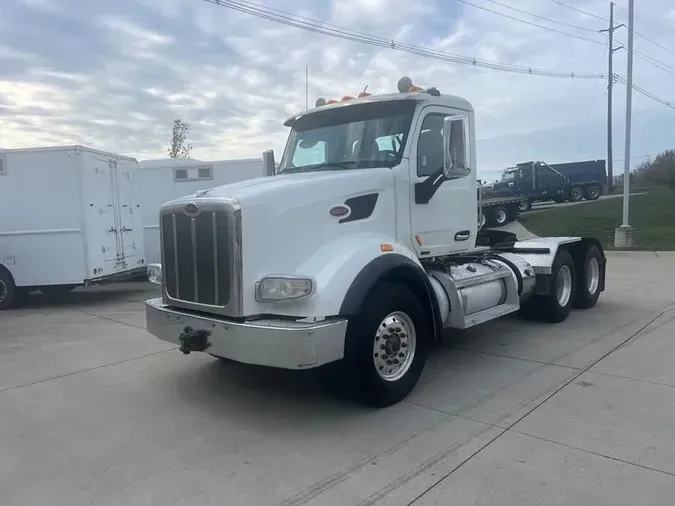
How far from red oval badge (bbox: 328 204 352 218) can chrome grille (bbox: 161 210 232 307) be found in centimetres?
92

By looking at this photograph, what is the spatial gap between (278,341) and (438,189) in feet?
8.57

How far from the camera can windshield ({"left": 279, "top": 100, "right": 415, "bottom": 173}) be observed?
5.52 metres

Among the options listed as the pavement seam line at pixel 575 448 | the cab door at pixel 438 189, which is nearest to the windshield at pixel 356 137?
the cab door at pixel 438 189

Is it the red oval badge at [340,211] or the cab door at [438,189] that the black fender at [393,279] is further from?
the cab door at [438,189]

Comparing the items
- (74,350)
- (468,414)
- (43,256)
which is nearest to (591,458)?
(468,414)

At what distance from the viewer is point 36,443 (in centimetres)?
431

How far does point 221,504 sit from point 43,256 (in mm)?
8731

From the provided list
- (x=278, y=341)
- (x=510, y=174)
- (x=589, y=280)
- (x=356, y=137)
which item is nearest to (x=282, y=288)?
(x=278, y=341)

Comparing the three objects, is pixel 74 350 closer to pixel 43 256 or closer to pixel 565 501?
pixel 43 256

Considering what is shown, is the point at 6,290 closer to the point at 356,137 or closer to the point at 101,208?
the point at 101,208

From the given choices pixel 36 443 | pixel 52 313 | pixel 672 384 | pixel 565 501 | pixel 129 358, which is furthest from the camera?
pixel 52 313

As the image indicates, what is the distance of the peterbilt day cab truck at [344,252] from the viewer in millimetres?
4352

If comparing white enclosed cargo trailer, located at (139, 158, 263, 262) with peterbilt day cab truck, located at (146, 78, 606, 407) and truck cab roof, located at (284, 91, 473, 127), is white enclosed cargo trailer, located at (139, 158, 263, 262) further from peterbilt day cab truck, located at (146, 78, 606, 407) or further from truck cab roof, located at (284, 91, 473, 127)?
truck cab roof, located at (284, 91, 473, 127)

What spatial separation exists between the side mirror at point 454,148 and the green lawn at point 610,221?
13487mm
